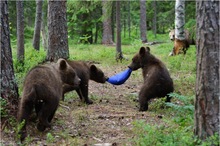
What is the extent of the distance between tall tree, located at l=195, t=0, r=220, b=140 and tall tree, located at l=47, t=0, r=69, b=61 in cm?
793

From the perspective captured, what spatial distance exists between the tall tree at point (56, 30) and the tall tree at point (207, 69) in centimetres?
793

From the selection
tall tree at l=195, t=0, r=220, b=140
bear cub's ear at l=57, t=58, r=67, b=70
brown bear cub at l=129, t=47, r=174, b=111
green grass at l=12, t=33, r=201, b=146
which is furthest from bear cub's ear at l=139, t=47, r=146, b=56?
tall tree at l=195, t=0, r=220, b=140

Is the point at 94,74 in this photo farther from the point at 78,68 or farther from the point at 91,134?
the point at 91,134

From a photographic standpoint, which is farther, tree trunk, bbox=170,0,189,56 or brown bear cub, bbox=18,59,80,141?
tree trunk, bbox=170,0,189,56

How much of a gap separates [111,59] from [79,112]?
9.48 meters

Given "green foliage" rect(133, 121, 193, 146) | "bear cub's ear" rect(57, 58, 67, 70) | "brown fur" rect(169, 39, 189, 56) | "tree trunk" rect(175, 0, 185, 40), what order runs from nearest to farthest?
"green foliage" rect(133, 121, 193, 146), "bear cub's ear" rect(57, 58, 67, 70), "tree trunk" rect(175, 0, 185, 40), "brown fur" rect(169, 39, 189, 56)

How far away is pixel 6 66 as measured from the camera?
6.77 meters

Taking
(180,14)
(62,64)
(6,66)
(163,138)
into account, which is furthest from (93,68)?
(180,14)

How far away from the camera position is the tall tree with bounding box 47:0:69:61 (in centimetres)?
1248

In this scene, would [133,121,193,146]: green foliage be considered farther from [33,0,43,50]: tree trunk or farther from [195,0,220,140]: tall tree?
[33,0,43,50]: tree trunk

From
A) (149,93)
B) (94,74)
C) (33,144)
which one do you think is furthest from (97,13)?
(33,144)

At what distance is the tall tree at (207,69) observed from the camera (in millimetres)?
4895

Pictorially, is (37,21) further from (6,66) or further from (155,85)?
(6,66)

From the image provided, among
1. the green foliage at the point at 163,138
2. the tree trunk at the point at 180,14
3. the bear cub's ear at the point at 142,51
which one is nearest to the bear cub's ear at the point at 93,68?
the bear cub's ear at the point at 142,51
